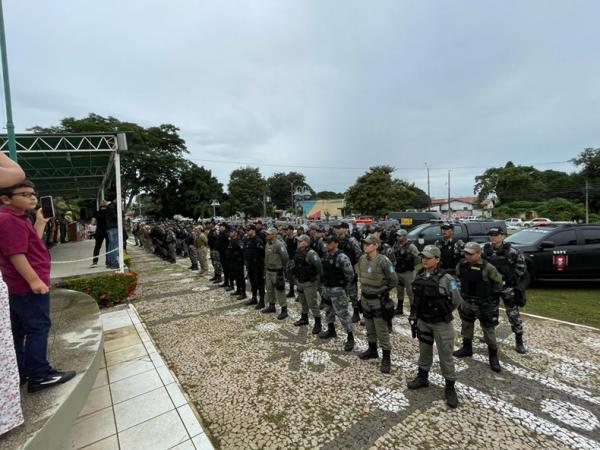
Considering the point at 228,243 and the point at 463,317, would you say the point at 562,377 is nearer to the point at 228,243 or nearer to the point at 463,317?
the point at 463,317

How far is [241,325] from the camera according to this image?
225 inches

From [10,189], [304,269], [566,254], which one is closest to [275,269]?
[304,269]

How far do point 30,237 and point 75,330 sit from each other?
7.15ft

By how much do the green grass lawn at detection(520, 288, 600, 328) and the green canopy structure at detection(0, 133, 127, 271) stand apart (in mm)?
9745

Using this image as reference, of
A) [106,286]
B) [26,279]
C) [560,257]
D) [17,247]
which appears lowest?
[106,286]

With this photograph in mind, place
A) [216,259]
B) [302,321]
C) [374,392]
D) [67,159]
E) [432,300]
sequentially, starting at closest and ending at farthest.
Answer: [432,300], [374,392], [302,321], [216,259], [67,159]

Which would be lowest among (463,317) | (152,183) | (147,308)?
(147,308)

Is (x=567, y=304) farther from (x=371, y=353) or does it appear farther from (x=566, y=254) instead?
(x=371, y=353)

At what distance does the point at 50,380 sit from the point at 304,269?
11.6ft

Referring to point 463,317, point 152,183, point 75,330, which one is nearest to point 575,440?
point 463,317

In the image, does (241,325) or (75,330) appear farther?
(241,325)

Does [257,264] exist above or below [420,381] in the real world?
above

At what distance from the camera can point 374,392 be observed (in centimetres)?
337

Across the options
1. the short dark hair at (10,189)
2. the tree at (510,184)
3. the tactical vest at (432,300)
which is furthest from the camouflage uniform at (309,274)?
the tree at (510,184)
